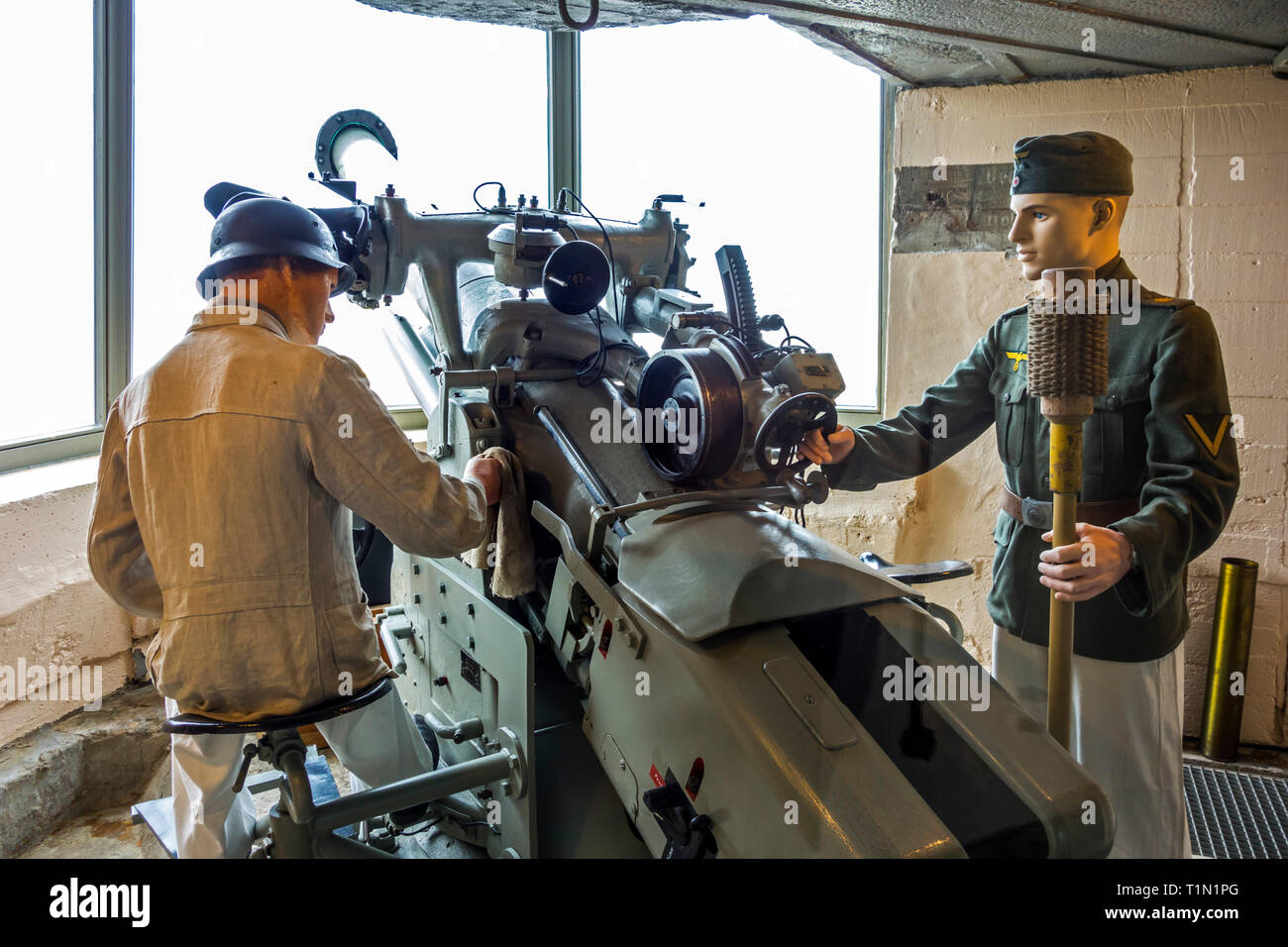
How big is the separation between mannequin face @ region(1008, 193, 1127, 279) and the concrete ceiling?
43.2 inches

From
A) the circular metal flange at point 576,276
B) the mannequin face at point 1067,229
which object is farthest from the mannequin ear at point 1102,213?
the circular metal flange at point 576,276

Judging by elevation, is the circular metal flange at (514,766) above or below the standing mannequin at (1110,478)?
below

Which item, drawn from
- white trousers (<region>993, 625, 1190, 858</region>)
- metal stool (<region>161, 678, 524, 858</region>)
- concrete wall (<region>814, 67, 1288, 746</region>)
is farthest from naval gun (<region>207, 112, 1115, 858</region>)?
concrete wall (<region>814, 67, 1288, 746</region>)

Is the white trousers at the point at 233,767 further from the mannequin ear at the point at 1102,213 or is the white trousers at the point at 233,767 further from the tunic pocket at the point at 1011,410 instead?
the mannequin ear at the point at 1102,213

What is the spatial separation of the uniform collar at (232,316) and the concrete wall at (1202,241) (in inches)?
104

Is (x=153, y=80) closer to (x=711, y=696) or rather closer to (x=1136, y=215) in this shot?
(x=711, y=696)

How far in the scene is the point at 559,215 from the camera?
2547 millimetres

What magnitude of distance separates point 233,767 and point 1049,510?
5.71ft

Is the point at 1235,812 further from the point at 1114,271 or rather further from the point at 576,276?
the point at 576,276

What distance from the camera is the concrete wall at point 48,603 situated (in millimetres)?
2645
